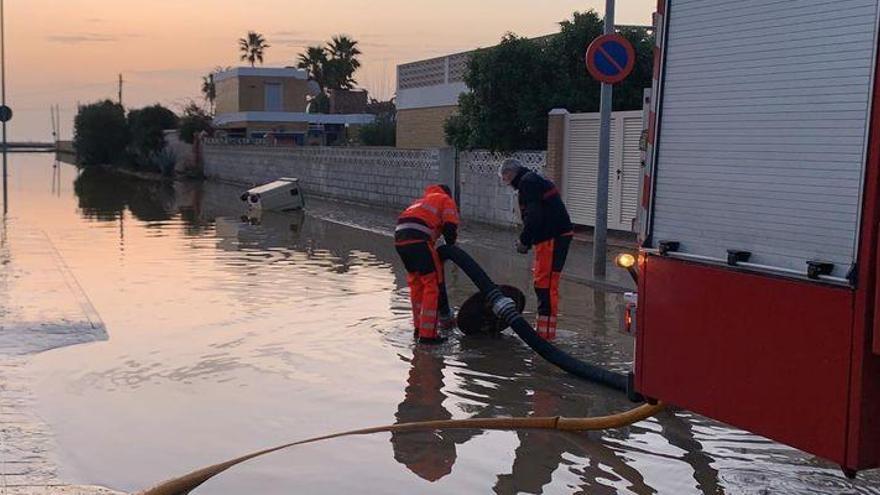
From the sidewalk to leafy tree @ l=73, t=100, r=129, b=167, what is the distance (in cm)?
5041

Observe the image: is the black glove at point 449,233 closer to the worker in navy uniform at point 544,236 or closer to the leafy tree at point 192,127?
the worker in navy uniform at point 544,236

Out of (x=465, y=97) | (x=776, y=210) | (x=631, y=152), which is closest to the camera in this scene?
(x=776, y=210)

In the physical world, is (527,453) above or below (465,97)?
below

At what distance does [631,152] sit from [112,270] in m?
8.03

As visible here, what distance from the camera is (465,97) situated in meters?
21.3

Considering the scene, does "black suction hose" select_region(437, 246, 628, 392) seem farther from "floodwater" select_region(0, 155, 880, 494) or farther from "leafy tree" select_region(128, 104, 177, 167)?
"leafy tree" select_region(128, 104, 177, 167)

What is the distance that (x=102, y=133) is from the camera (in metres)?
65.0

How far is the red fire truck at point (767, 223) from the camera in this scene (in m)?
4.00

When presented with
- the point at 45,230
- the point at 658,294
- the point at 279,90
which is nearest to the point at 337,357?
the point at 658,294

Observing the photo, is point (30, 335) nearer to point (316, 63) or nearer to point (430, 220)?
point (430, 220)

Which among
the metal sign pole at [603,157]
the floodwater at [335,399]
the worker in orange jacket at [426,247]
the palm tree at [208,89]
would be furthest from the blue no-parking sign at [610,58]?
the palm tree at [208,89]

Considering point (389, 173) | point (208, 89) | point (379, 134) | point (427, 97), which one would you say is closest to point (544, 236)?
point (389, 173)

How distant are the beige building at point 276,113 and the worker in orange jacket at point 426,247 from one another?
2098 inches

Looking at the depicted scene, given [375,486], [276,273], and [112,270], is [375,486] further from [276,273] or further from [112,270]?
[112,270]
